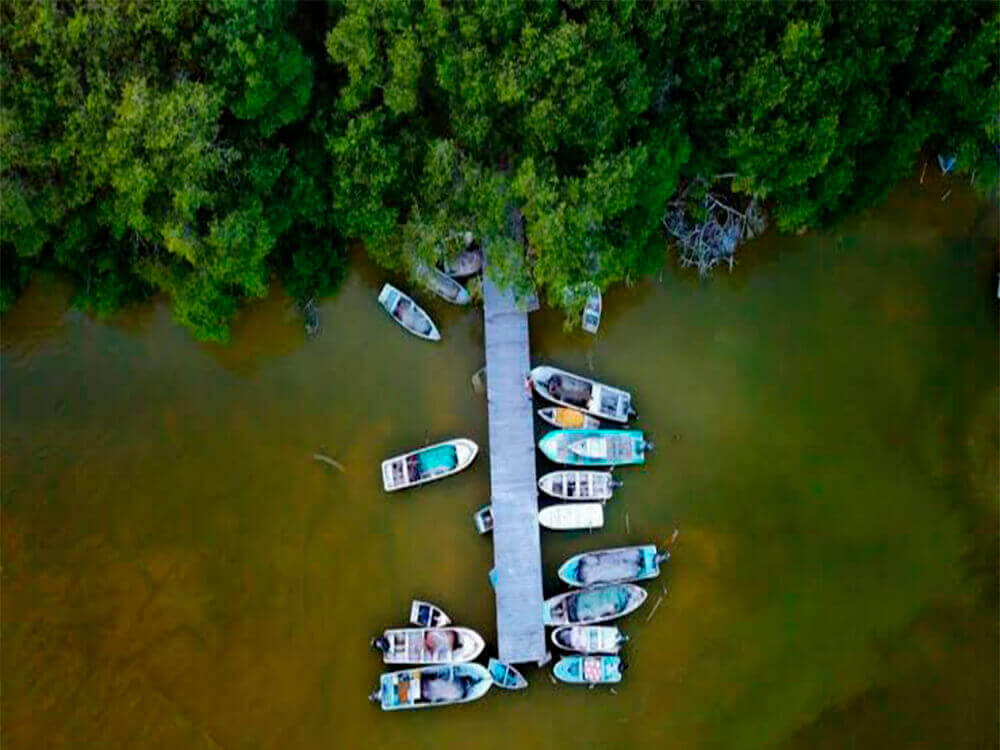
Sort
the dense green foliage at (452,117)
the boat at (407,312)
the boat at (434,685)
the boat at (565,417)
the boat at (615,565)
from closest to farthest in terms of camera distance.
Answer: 1. the dense green foliage at (452,117)
2. the boat at (434,685)
3. the boat at (615,565)
4. the boat at (565,417)
5. the boat at (407,312)

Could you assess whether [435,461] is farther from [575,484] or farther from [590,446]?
[590,446]

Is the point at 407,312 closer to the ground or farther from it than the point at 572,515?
farther from it

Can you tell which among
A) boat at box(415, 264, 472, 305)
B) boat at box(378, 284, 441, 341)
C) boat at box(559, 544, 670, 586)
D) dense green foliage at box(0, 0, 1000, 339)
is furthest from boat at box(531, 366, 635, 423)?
boat at box(559, 544, 670, 586)

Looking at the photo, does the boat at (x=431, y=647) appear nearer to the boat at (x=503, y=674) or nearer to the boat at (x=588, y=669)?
the boat at (x=503, y=674)

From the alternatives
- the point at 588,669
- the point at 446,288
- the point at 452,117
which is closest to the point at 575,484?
the point at 588,669

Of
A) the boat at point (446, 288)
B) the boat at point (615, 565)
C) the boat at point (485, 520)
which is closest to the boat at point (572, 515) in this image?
the boat at point (615, 565)

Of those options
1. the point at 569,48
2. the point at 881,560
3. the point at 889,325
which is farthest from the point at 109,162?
the point at 881,560

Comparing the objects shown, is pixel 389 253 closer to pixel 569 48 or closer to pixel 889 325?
pixel 569 48
